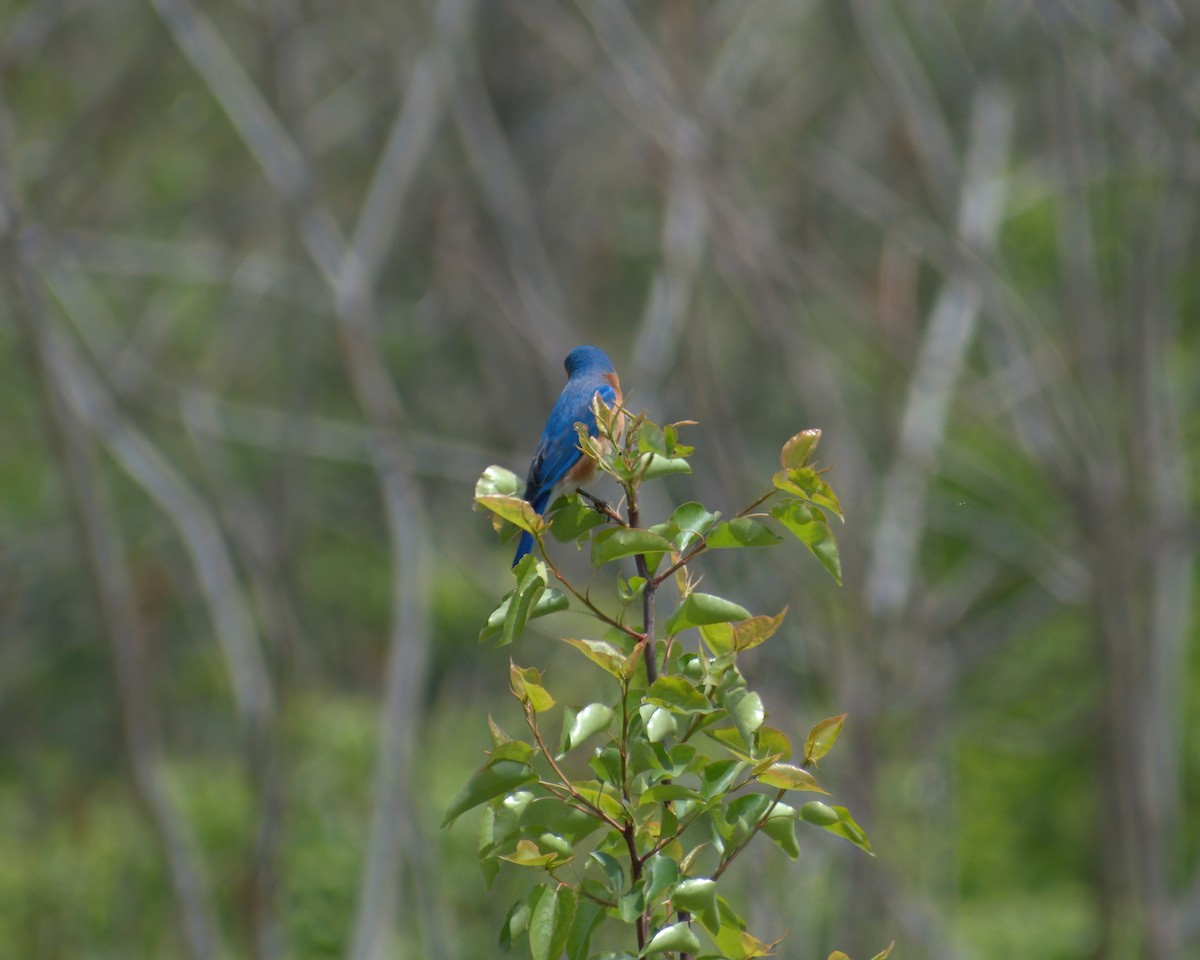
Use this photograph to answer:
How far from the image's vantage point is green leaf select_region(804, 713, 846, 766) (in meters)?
1.58

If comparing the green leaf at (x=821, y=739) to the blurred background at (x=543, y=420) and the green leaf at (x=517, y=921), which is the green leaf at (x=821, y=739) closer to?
the green leaf at (x=517, y=921)

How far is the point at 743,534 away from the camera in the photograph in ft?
5.17

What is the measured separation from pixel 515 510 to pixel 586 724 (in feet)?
0.84

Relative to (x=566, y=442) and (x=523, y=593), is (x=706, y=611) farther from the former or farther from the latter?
(x=566, y=442)

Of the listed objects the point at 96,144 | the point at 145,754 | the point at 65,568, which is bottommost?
the point at 145,754

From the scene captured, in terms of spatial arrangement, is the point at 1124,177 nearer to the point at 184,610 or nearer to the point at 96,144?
the point at 96,144

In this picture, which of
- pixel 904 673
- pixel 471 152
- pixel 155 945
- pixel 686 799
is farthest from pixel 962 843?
pixel 686 799

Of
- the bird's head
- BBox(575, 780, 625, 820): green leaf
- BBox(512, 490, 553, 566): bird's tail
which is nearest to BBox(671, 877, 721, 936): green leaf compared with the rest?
BBox(575, 780, 625, 820): green leaf

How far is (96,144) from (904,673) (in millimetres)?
5702

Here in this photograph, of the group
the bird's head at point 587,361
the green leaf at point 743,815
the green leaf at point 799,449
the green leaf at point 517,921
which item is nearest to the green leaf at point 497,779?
the green leaf at point 517,921

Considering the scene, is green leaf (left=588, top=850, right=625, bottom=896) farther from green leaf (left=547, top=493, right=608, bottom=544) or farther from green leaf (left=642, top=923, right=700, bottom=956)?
green leaf (left=547, top=493, right=608, bottom=544)

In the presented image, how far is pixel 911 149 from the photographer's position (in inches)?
269

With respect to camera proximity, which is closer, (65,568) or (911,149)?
(911,149)

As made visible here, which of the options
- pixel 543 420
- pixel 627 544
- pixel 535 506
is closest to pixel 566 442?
pixel 535 506
